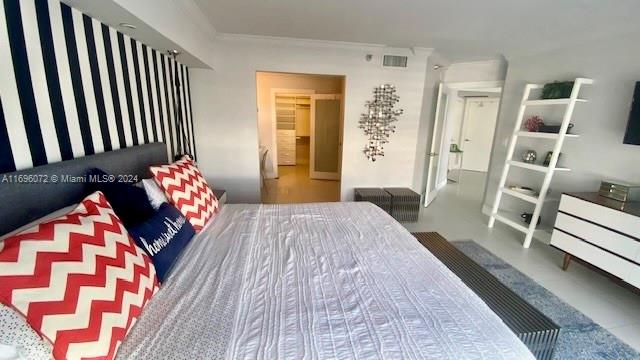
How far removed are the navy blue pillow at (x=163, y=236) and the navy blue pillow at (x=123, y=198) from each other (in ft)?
0.29

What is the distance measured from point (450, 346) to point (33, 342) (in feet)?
3.83

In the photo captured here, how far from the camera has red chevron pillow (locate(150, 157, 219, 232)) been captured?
1648 mm

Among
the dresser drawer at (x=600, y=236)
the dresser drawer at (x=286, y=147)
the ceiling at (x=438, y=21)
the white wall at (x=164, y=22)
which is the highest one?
the ceiling at (x=438, y=21)

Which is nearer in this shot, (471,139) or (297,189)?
(297,189)

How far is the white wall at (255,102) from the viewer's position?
3387mm

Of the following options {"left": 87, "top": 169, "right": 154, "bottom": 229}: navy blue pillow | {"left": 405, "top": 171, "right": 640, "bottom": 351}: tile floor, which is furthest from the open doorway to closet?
{"left": 87, "top": 169, "right": 154, "bottom": 229}: navy blue pillow

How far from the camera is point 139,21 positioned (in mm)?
1620

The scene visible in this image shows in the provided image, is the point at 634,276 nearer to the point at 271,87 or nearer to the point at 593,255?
the point at 593,255

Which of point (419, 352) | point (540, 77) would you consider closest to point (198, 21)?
point (419, 352)

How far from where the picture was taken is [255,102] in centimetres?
351

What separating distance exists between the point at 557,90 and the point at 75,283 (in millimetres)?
4293

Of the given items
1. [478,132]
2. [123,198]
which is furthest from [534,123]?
[123,198]

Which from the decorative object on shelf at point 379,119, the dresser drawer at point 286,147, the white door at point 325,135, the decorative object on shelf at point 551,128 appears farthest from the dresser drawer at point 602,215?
the dresser drawer at point 286,147

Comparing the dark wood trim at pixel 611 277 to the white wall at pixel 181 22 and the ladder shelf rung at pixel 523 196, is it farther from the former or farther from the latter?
the white wall at pixel 181 22
